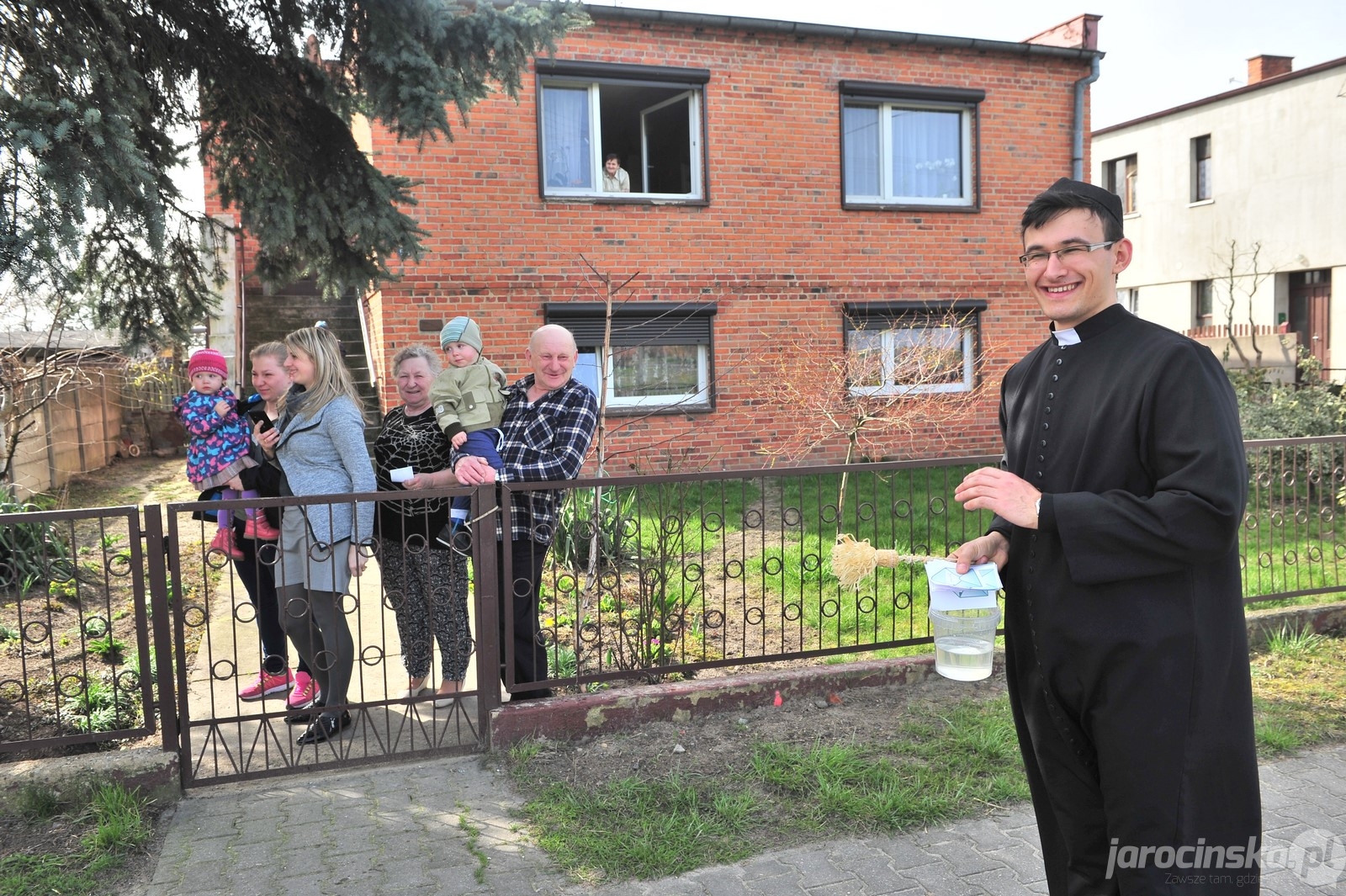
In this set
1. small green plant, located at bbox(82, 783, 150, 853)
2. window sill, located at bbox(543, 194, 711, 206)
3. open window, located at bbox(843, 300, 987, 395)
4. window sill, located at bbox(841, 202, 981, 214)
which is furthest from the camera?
window sill, located at bbox(841, 202, 981, 214)

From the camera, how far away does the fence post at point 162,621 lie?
389 cm

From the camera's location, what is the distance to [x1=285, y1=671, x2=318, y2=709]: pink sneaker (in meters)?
4.81

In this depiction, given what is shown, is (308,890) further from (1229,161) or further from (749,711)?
(1229,161)

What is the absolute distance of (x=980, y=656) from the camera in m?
3.49

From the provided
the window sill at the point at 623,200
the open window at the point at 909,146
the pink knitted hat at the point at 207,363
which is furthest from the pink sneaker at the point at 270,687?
the open window at the point at 909,146

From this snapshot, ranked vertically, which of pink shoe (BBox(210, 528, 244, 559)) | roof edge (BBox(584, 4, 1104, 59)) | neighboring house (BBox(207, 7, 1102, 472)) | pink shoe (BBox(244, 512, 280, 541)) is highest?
roof edge (BBox(584, 4, 1104, 59))

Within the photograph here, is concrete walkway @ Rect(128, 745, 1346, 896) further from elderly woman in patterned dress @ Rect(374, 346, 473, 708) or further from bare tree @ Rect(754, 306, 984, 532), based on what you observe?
bare tree @ Rect(754, 306, 984, 532)

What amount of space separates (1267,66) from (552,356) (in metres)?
27.4

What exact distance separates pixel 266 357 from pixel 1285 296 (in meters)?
24.1

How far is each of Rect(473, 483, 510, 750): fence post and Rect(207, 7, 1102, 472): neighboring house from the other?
24.1 ft

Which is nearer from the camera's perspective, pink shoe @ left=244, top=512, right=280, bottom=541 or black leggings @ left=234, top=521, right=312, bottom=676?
pink shoe @ left=244, top=512, right=280, bottom=541

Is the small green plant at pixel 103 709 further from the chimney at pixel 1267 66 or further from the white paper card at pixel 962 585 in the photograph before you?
the chimney at pixel 1267 66

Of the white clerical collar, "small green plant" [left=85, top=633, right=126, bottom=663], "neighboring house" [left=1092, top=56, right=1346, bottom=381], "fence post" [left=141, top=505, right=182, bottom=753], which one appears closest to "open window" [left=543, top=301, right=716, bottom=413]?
"small green plant" [left=85, top=633, right=126, bottom=663]

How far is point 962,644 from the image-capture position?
3.39 metres
